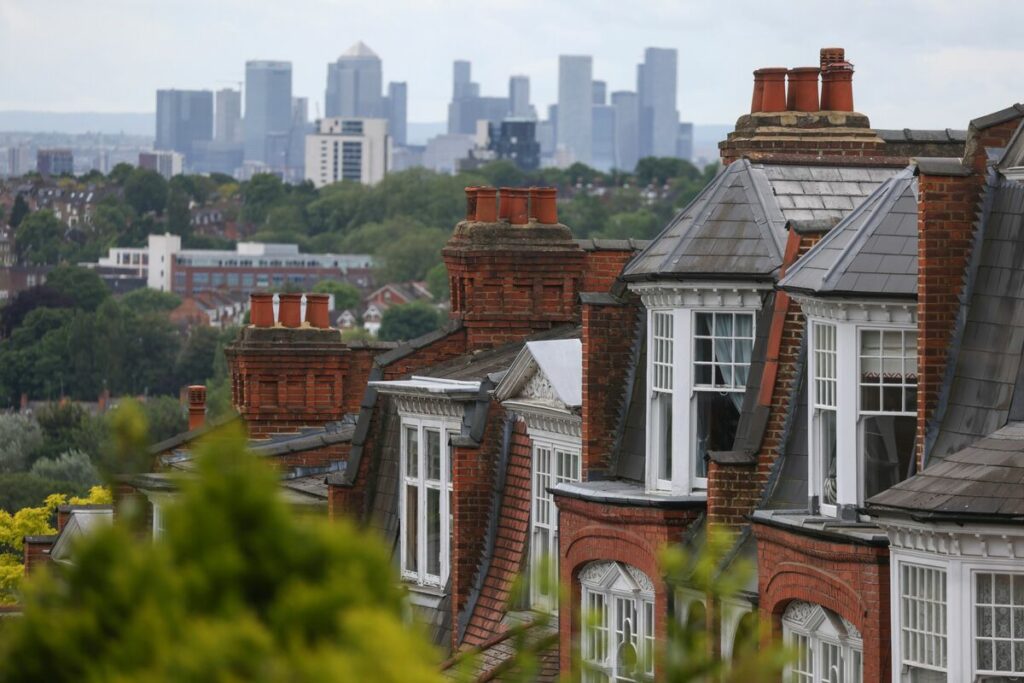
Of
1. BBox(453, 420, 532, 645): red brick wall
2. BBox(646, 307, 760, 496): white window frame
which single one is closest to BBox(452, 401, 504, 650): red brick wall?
BBox(453, 420, 532, 645): red brick wall

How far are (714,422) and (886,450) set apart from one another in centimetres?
276

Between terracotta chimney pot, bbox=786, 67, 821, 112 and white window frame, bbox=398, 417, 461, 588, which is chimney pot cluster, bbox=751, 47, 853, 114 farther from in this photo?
white window frame, bbox=398, 417, 461, 588

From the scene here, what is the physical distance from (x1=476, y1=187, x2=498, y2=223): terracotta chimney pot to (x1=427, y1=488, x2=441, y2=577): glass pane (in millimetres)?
4766

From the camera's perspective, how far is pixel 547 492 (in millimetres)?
25391

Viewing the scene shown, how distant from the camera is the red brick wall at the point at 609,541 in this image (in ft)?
72.3

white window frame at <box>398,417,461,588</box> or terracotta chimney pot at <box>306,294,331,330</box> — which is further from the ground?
terracotta chimney pot at <box>306,294,331,330</box>

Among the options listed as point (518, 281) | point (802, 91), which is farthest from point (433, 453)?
point (802, 91)

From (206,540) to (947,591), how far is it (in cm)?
986

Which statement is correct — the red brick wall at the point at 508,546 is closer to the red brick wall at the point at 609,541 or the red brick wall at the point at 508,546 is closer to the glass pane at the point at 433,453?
the glass pane at the point at 433,453

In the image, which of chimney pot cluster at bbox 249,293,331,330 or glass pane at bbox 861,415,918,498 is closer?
glass pane at bbox 861,415,918,498

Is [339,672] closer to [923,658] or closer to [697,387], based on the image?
[923,658]

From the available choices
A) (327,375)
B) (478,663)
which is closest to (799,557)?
(478,663)

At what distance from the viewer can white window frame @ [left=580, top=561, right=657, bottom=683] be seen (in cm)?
2241

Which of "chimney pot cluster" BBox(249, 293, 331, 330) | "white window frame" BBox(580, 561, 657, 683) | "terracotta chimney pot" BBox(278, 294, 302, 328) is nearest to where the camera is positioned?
"white window frame" BBox(580, 561, 657, 683)
